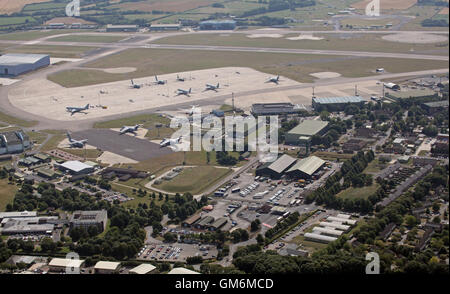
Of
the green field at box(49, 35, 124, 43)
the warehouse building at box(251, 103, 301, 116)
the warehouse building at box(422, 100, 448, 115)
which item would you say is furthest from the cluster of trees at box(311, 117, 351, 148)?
the green field at box(49, 35, 124, 43)

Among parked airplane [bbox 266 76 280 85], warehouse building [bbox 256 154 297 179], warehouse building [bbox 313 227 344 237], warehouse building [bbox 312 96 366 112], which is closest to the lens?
warehouse building [bbox 313 227 344 237]

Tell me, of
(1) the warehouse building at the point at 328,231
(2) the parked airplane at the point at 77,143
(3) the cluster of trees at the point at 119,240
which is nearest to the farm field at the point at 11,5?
(2) the parked airplane at the point at 77,143

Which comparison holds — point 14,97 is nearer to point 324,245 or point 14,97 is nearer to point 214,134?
point 214,134

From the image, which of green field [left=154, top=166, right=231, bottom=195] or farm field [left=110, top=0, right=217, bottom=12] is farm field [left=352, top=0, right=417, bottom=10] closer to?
farm field [left=110, top=0, right=217, bottom=12]

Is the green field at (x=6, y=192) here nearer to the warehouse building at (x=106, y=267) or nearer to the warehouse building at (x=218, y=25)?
the warehouse building at (x=106, y=267)

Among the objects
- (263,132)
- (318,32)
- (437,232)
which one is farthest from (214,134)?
(318,32)

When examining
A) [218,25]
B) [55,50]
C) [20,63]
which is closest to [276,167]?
[20,63]

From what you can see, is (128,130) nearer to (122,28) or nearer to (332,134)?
(332,134)
